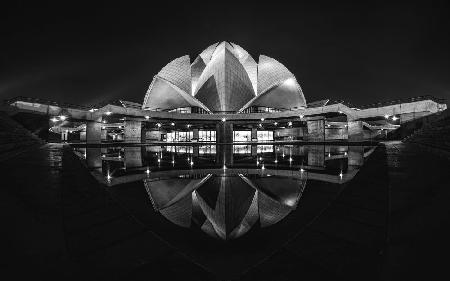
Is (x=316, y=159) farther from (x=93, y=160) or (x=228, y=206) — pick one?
(x=93, y=160)

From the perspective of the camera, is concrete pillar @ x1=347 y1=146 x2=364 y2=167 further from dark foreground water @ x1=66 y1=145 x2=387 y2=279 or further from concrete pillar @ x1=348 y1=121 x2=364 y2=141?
concrete pillar @ x1=348 y1=121 x2=364 y2=141

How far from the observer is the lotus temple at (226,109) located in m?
29.8

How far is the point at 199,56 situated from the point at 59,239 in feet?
178

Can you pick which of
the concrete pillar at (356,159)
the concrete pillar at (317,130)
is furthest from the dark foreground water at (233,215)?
the concrete pillar at (317,130)

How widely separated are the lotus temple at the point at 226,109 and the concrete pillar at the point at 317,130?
144 mm

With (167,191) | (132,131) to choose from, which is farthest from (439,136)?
(132,131)

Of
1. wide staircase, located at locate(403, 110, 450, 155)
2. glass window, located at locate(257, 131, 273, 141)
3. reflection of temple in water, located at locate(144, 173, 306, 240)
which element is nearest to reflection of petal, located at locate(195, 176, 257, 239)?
reflection of temple in water, located at locate(144, 173, 306, 240)

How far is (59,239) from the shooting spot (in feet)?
6.55

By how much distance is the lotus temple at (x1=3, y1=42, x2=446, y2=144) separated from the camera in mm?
29797

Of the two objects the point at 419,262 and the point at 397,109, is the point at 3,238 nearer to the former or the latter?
the point at 419,262

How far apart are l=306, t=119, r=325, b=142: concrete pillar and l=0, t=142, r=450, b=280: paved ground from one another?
34350 millimetres

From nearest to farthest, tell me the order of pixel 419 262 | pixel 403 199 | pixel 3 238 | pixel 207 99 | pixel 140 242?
1. pixel 419 262
2. pixel 3 238
3. pixel 140 242
4. pixel 403 199
5. pixel 207 99

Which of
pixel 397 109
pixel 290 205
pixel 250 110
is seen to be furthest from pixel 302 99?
pixel 290 205

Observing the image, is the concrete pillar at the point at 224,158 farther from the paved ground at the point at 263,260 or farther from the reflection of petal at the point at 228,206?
the paved ground at the point at 263,260
